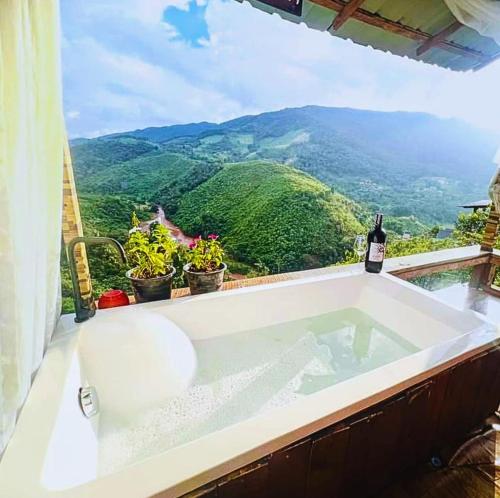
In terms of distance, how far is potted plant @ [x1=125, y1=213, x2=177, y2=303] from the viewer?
1.55 m

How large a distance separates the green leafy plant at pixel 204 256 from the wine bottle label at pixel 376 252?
3.35 feet

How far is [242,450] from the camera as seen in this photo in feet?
2.51

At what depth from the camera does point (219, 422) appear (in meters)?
1.28

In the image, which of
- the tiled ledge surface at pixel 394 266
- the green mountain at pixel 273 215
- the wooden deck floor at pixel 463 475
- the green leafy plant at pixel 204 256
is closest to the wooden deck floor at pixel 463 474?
the wooden deck floor at pixel 463 475

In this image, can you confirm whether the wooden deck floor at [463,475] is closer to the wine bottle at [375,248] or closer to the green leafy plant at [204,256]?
the wine bottle at [375,248]

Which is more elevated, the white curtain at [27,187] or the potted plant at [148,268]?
the white curtain at [27,187]

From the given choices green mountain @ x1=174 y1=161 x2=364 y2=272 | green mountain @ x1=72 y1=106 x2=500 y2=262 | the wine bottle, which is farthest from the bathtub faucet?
the wine bottle

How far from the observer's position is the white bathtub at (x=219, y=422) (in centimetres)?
69

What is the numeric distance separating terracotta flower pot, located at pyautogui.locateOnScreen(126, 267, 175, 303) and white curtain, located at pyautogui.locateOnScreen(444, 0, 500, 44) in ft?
7.21

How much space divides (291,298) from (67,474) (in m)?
1.32

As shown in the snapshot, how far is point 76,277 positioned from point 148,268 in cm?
39

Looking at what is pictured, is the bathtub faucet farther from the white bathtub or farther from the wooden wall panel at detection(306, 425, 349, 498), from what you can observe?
the wooden wall panel at detection(306, 425, 349, 498)

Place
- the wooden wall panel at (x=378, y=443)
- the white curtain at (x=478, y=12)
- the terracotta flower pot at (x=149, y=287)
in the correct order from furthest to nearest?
the white curtain at (x=478, y=12) < the terracotta flower pot at (x=149, y=287) < the wooden wall panel at (x=378, y=443)

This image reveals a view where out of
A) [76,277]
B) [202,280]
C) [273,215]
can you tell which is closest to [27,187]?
[76,277]
